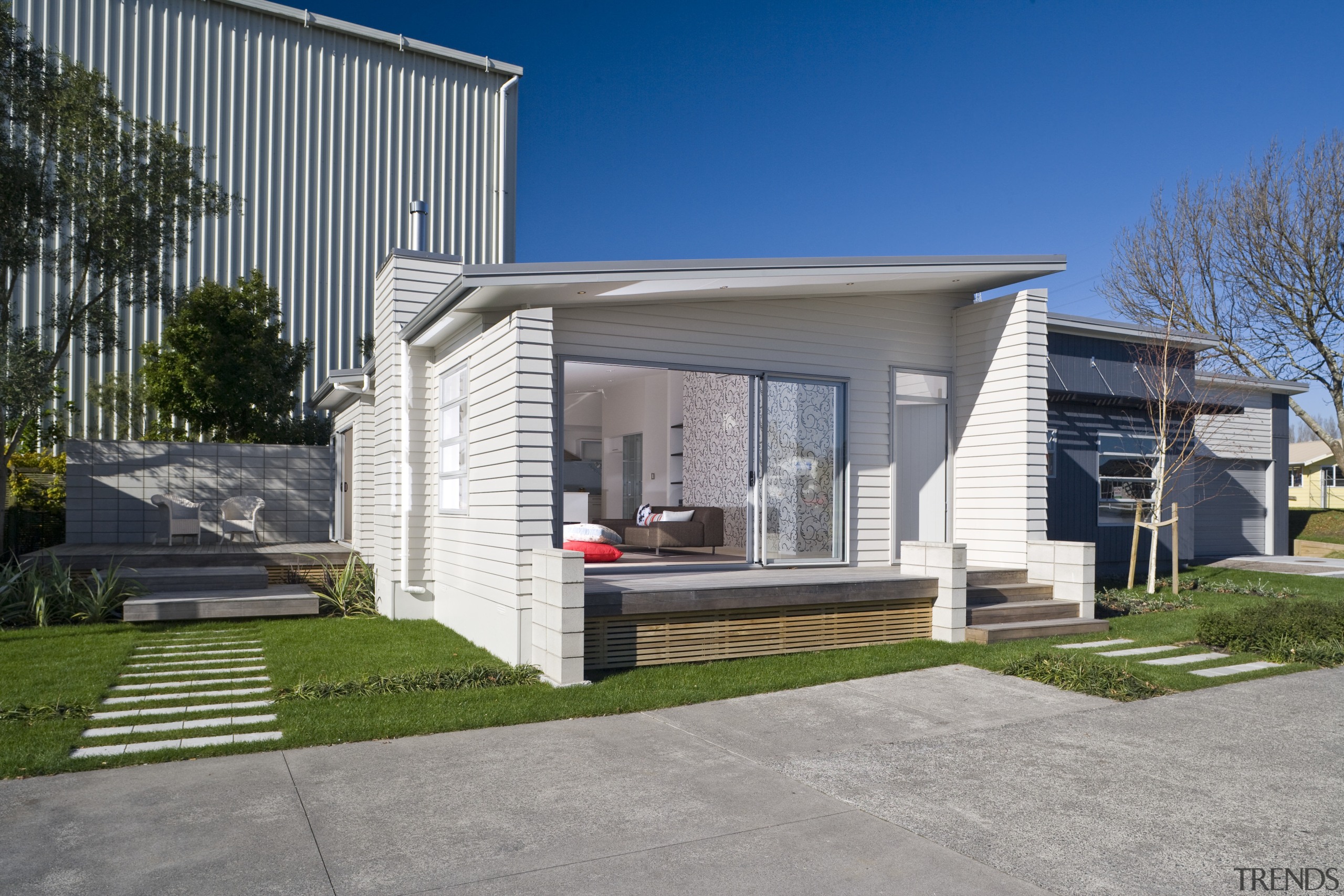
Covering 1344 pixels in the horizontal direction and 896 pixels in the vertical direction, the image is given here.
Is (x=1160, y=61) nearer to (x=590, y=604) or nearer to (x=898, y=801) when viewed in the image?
(x=590, y=604)

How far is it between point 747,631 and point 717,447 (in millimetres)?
6545

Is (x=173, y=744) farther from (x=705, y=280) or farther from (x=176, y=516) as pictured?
(x=176, y=516)

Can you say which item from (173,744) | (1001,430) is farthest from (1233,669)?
(173,744)

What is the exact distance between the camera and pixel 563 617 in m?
5.97

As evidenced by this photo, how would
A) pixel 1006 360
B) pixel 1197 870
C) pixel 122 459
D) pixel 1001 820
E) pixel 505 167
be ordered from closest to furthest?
pixel 1197 870
pixel 1001 820
pixel 1006 360
pixel 122 459
pixel 505 167

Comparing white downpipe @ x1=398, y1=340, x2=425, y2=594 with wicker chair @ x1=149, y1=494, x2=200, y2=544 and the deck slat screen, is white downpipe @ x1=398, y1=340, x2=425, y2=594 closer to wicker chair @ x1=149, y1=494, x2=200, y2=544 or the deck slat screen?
the deck slat screen

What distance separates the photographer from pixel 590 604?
21.0 feet

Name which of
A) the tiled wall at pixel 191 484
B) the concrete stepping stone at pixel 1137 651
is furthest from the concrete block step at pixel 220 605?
the concrete stepping stone at pixel 1137 651

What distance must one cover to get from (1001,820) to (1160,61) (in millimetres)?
14451

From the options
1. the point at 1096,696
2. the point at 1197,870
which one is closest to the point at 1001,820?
Answer: the point at 1197,870

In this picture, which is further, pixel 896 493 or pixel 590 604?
pixel 896 493

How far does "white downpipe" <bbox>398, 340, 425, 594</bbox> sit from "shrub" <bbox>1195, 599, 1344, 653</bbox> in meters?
6.87

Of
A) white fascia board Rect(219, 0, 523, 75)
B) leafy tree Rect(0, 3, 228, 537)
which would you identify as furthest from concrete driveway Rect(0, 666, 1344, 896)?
white fascia board Rect(219, 0, 523, 75)

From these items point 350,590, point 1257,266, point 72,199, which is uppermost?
point 1257,266
